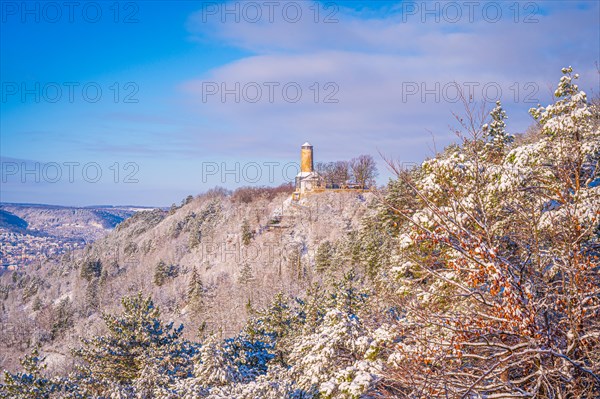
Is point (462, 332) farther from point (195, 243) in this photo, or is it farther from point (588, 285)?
point (195, 243)

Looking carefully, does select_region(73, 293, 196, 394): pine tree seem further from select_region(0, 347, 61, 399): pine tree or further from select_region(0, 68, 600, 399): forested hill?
select_region(0, 347, 61, 399): pine tree

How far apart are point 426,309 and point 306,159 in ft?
237

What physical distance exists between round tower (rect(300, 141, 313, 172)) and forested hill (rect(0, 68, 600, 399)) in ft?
69.2

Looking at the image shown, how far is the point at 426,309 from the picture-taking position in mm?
5891

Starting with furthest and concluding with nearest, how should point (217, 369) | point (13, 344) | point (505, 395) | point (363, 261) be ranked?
point (13, 344)
point (363, 261)
point (217, 369)
point (505, 395)

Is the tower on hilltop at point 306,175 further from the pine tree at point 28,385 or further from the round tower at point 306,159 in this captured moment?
the pine tree at point 28,385

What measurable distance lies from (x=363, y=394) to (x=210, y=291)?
2073 inches

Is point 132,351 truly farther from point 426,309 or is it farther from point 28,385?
point 426,309

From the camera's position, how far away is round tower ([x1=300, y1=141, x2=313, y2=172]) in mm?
77188

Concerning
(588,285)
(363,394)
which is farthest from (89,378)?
(588,285)

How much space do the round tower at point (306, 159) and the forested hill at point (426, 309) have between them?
2111 cm

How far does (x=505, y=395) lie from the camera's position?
477cm

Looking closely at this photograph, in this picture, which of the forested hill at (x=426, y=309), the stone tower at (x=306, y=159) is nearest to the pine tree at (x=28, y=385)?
the forested hill at (x=426, y=309)

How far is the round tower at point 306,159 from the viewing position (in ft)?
253
